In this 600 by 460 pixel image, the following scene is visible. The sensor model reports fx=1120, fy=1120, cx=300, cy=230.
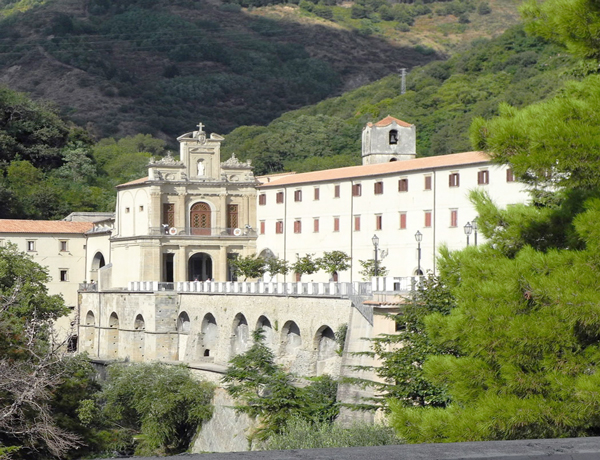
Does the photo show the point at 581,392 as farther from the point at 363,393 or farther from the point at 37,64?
the point at 37,64

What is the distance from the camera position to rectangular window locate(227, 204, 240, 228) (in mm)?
67250

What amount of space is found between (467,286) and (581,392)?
2488 millimetres

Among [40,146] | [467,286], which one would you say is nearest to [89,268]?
[40,146]

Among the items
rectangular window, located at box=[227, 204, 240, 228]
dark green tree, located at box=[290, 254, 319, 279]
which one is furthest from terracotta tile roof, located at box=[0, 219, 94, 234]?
dark green tree, located at box=[290, 254, 319, 279]

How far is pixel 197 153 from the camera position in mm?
67625

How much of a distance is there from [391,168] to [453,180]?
5161 mm

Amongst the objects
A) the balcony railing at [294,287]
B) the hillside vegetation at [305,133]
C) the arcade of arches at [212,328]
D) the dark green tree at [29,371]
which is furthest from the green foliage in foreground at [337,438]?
the hillside vegetation at [305,133]

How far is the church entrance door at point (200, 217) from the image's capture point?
6675cm

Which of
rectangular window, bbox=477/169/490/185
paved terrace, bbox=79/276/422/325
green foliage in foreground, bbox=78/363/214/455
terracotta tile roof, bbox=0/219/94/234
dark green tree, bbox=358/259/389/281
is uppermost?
rectangular window, bbox=477/169/490/185

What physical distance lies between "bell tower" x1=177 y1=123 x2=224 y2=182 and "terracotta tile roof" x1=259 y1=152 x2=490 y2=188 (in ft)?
13.5

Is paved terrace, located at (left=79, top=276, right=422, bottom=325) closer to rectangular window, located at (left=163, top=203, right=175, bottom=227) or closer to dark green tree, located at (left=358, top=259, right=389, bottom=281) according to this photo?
dark green tree, located at (left=358, top=259, right=389, bottom=281)

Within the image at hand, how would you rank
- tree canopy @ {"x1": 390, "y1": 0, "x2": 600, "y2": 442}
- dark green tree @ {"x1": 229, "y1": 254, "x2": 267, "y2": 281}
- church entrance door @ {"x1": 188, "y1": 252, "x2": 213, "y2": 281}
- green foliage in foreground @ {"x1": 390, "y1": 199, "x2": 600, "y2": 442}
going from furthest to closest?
A: church entrance door @ {"x1": 188, "y1": 252, "x2": 213, "y2": 281} < dark green tree @ {"x1": 229, "y1": 254, "x2": 267, "y2": 281} < green foliage in foreground @ {"x1": 390, "y1": 199, "x2": 600, "y2": 442} < tree canopy @ {"x1": 390, "y1": 0, "x2": 600, "y2": 442}

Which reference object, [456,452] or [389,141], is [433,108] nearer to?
[389,141]

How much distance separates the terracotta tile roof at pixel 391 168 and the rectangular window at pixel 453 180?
49 centimetres
